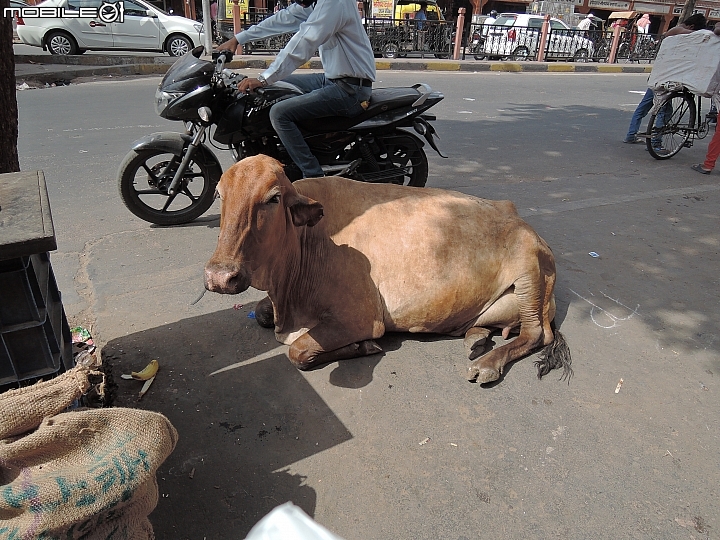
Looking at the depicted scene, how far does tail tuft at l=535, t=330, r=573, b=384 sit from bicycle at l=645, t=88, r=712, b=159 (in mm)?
5453

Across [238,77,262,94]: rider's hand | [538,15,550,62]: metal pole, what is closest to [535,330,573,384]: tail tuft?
[238,77,262,94]: rider's hand

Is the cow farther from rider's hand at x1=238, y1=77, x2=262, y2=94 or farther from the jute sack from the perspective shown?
rider's hand at x1=238, y1=77, x2=262, y2=94

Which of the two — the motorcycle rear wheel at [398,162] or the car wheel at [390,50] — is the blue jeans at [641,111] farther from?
the car wheel at [390,50]

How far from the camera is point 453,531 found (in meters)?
2.11

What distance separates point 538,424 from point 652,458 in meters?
0.51

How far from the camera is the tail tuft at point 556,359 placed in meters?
3.03

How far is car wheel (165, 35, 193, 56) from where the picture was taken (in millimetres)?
15344

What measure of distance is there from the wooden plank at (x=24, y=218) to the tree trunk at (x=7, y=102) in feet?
2.02

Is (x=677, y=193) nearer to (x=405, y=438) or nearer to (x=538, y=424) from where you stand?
(x=538, y=424)

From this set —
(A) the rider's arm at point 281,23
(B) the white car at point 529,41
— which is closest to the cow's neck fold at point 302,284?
(A) the rider's arm at point 281,23

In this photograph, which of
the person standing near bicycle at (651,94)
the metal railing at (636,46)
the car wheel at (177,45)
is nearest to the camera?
the person standing near bicycle at (651,94)

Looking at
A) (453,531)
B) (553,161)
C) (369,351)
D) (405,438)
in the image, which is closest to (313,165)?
(369,351)

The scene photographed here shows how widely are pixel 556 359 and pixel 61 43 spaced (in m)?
16.1

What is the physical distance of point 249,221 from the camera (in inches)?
96.6
